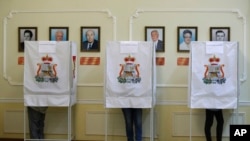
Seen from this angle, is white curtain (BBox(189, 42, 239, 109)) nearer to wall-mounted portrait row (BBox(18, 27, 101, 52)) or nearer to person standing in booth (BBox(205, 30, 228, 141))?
person standing in booth (BBox(205, 30, 228, 141))

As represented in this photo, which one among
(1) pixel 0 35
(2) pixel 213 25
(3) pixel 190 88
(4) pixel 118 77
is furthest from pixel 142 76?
(1) pixel 0 35

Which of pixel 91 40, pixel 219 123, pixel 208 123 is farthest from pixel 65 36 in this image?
pixel 219 123

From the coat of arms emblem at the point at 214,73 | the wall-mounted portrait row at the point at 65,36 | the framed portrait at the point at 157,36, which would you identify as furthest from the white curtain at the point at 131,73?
the coat of arms emblem at the point at 214,73

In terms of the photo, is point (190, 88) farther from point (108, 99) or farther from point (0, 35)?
point (0, 35)

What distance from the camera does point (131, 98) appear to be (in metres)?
4.89

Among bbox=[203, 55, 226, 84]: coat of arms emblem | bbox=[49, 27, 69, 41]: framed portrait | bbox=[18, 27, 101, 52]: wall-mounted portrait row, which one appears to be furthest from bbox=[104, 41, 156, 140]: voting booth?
bbox=[49, 27, 69, 41]: framed portrait

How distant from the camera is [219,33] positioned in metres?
5.33

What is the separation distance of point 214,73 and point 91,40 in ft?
6.85

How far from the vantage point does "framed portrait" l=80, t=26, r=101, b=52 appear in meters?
5.50

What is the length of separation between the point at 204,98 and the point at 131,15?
6.00 feet

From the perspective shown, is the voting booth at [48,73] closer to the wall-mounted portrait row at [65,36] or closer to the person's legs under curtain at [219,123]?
the wall-mounted portrait row at [65,36]

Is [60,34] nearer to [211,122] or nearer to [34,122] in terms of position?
[34,122]

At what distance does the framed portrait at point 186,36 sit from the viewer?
17.6 ft

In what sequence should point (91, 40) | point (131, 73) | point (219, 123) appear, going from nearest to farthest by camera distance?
1. point (131, 73)
2. point (219, 123)
3. point (91, 40)
